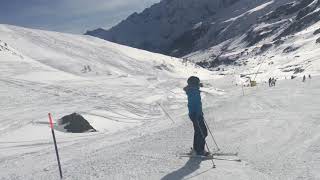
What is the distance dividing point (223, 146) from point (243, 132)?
2.42 meters

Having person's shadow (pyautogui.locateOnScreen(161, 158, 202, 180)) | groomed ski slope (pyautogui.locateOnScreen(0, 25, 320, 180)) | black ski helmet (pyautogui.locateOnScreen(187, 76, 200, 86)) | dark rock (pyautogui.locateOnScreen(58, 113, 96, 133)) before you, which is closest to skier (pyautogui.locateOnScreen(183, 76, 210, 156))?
black ski helmet (pyautogui.locateOnScreen(187, 76, 200, 86))

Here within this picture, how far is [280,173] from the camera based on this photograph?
10.6 metres

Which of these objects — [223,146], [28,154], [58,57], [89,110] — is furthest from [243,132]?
[58,57]

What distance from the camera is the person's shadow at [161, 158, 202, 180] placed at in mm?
11023

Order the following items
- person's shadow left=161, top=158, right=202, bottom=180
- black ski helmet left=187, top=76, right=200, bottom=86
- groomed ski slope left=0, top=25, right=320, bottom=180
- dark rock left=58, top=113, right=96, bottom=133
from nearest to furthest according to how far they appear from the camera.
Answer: person's shadow left=161, top=158, right=202, bottom=180 < groomed ski slope left=0, top=25, right=320, bottom=180 < black ski helmet left=187, top=76, right=200, bottom=86 < dark rock left=58, top=113, right=96, bottom=133

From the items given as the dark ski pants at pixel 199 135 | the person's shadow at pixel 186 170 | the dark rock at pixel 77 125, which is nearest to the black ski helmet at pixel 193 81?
the dark ski pants at pixel 199 135

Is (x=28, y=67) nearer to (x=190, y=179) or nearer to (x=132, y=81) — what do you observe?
(x=132, y=81)

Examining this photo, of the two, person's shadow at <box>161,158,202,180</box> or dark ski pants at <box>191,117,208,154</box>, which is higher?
dark ski pants at <box>191,117,208,154</box>

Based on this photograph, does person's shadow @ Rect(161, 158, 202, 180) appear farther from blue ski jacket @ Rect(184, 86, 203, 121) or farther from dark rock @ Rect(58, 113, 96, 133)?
dark rock @ Rect(58, 113, 96, 133)

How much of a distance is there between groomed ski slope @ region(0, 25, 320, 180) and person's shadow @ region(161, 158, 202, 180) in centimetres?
3

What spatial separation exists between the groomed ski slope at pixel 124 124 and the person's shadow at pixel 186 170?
0.03 metres

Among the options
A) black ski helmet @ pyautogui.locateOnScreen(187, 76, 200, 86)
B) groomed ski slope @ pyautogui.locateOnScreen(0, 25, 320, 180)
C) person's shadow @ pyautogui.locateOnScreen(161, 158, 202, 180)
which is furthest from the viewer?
black ski helmet @ pyautogui.locateOnScreen(187, 76, 200, 86)

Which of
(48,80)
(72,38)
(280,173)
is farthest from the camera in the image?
(72,38)

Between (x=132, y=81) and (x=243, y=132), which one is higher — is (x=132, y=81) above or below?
above
